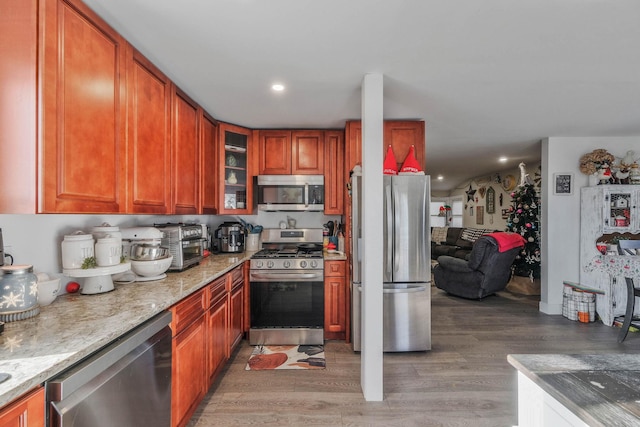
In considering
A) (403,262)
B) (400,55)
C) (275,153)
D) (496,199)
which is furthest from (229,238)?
(496,199)

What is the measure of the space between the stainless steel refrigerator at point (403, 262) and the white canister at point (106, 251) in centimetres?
181

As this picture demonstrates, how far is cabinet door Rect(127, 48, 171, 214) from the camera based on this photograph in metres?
1.76

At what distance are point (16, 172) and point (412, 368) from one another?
2858mm

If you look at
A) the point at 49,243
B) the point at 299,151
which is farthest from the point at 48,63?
the point at 299,151

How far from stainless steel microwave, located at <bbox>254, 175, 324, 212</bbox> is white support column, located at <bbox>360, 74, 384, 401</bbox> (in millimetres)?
1285

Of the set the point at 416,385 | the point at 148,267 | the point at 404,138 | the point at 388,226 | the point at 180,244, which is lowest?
the point at 416,385

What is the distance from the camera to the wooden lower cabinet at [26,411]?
0.77 meters

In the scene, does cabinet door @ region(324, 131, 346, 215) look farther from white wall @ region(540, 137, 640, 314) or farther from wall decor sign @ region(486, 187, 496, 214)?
wall decor sign @ region(486, 187, 496, 214)

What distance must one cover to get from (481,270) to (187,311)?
4.15 meters

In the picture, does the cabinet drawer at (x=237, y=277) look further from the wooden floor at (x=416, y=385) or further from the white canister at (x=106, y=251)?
the white canister at (x=106, y=251)

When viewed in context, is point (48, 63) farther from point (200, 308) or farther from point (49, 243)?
point (200, 308)

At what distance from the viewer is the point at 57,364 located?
0.92 meters

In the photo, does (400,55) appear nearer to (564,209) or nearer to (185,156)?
(185,156)

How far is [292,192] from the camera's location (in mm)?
3385
